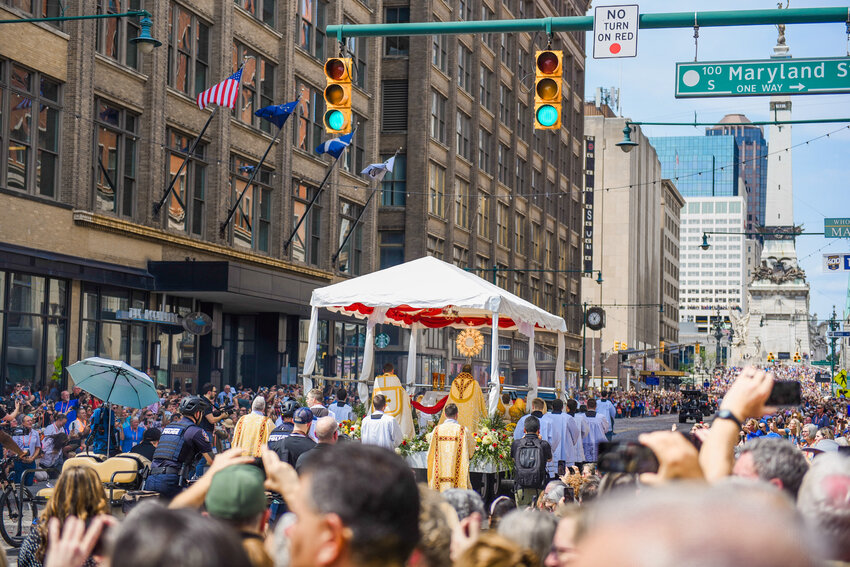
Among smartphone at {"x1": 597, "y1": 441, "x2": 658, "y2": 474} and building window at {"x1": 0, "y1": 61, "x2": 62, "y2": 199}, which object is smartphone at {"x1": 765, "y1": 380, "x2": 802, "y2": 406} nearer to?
smartphone at {"x1": 597, "y1": 441, "x2": 658, "y2": 474}

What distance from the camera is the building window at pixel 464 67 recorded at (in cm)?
5647

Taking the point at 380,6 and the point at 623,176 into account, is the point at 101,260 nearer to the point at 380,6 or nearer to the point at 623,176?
the point at 380,6

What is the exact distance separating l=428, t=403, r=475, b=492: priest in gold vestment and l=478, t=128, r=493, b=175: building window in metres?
45.0

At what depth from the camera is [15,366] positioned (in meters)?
25.0

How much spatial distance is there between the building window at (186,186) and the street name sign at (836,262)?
24.9 metres

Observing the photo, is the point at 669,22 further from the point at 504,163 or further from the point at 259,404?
the point at 504,163

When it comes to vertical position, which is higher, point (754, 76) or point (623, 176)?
point (623, 176)

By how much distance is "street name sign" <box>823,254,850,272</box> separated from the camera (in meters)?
41.4

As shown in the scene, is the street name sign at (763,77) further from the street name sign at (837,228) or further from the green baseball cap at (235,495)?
the street name sign at (837,228)

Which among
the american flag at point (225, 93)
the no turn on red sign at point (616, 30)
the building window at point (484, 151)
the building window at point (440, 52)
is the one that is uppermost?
the building window at point (440, 52)

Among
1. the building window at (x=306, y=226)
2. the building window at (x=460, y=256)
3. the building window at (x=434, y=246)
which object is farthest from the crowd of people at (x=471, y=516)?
the building window at (x=460, y=256)

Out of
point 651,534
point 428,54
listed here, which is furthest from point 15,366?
point 428,54

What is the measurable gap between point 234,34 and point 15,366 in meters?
14.6

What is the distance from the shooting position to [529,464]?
15.8 metres
